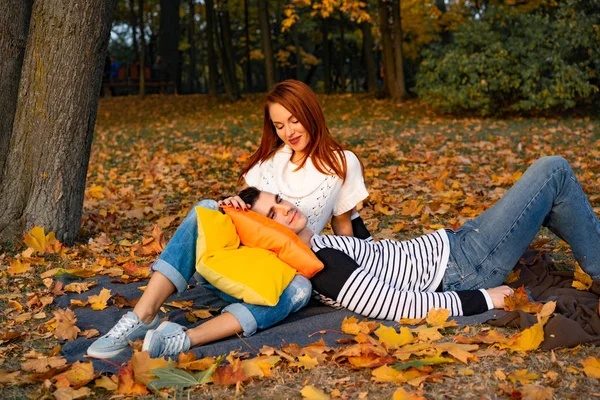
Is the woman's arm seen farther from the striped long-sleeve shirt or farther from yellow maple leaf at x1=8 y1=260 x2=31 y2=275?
yellow maple leaf at x1=8 y1=260 x2=31 y2=275

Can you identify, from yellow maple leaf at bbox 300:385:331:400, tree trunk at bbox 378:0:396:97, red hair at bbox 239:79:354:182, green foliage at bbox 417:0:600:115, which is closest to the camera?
yellow maple leaf at bbox 300:385:331:400

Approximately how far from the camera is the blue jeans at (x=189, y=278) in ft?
10.4

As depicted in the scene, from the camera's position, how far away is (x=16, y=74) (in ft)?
16.8

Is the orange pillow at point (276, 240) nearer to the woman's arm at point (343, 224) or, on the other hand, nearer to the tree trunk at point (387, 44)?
the woman's arm at point (343, 224)

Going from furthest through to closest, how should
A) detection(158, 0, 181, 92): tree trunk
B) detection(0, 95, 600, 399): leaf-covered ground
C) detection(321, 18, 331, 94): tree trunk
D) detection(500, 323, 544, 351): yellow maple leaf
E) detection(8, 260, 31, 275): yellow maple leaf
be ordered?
1. detection(321, 18, 331, 94): tree trunk
2. detection(158, 0, 181, 92): tree trunk
3. detection(8, 260, 31, 275): yellow maple leaf
4. detection(500, 323, 544, 351): yellow maple leaf
5. detection(0, 95, 600, 399): leaf-covered ground

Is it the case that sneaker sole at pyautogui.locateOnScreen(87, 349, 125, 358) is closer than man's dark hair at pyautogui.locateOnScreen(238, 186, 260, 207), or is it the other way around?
sneaker sole at pyautogui.locateOnScreen(87, 349, 125, 358)

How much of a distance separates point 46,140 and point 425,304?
3.01 metres

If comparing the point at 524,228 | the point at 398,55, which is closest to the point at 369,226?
the point at 524,228

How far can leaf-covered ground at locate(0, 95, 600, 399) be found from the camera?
108 inches

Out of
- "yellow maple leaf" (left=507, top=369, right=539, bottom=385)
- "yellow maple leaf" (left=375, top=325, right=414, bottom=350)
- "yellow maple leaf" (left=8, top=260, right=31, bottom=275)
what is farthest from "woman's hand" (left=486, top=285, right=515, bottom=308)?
"yellow maple leaf" (left=8, top=260, right=31, bottom=275)

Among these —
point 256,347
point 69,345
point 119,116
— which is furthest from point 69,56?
point 119,116

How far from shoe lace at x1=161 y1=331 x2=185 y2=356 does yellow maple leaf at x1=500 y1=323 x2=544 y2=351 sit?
1367 mm

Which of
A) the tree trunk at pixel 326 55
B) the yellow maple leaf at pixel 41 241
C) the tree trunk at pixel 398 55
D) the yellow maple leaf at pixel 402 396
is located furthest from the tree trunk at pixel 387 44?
the yellow maple leaf at pixel 402 396

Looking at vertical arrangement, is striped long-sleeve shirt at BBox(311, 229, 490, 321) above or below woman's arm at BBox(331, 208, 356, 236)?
below
